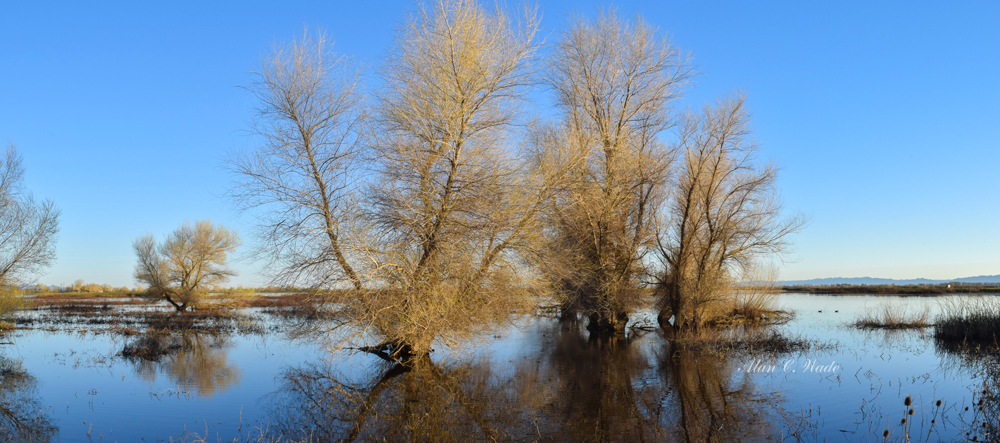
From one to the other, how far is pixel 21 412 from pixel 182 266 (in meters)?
29.9

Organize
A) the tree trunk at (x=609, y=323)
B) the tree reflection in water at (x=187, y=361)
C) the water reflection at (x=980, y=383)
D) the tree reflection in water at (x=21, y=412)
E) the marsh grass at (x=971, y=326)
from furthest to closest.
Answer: the tree trunk at (x=609, y=323)
the marsh grass at (x=971, y=326)
the tree reflection in water at (x=187, y=361)
the tree reflection in water at (x=21, y=412)
the water reflection at (x=980, y=383)

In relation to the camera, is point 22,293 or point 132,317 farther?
point 132,317

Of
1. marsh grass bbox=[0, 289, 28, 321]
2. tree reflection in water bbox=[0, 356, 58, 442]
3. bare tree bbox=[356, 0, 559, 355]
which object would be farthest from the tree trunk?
marsh grass bbox=[0, 289, 28, 321]

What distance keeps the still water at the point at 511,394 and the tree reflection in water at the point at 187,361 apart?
61 mm

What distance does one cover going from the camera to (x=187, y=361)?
571 inches

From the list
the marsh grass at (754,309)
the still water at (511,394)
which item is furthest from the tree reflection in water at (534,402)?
the marsh grass at (754,309)

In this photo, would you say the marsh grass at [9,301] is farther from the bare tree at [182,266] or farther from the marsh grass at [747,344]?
the marsh grass at [747,344]

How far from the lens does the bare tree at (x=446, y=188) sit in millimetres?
12547

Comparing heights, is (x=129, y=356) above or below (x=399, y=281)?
below

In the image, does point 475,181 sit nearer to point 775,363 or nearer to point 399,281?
point 399,281

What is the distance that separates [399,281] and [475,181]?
2806mm

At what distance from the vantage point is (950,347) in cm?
1535

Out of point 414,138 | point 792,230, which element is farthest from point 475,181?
point 792,230

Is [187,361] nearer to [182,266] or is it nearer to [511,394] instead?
[511,394]
